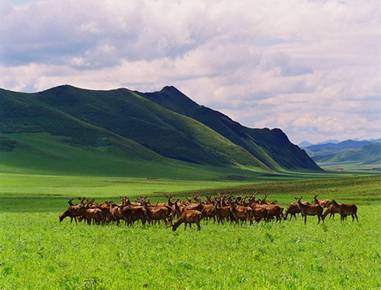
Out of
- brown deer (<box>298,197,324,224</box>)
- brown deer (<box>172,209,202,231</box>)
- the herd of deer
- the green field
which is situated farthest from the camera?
brown deer (<box>298,197,324,224</box>)

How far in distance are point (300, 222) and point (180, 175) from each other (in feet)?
511

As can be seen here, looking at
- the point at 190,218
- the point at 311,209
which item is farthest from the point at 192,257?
the point at 311,209

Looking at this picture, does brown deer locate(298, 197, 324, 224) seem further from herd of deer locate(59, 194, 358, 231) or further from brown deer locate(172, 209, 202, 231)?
brown deer locate(172, 209, 202, 231)

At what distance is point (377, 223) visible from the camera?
3550 centimetres

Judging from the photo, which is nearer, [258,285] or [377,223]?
[258,285]

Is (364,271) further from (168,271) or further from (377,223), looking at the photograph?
(377,223)

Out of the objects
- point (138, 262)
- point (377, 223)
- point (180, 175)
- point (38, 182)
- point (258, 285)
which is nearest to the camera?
point (258, 285)

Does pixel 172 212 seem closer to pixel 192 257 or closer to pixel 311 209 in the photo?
pixel 311 209

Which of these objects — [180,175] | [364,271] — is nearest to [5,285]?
[364,271]

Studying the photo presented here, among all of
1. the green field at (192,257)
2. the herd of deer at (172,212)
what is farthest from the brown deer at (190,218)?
the herd of deer at (172,212)

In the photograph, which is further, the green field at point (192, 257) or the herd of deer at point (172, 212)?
the herd of deer at point (172, 212)

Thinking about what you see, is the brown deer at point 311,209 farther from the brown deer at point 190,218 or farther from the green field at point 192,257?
the brown deer at point 190,218

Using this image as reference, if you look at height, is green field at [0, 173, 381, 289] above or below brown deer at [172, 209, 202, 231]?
below

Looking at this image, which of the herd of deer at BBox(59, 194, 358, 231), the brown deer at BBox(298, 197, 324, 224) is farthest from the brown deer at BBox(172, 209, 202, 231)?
the brown deer at BBox(298, 197, 324, 224)
